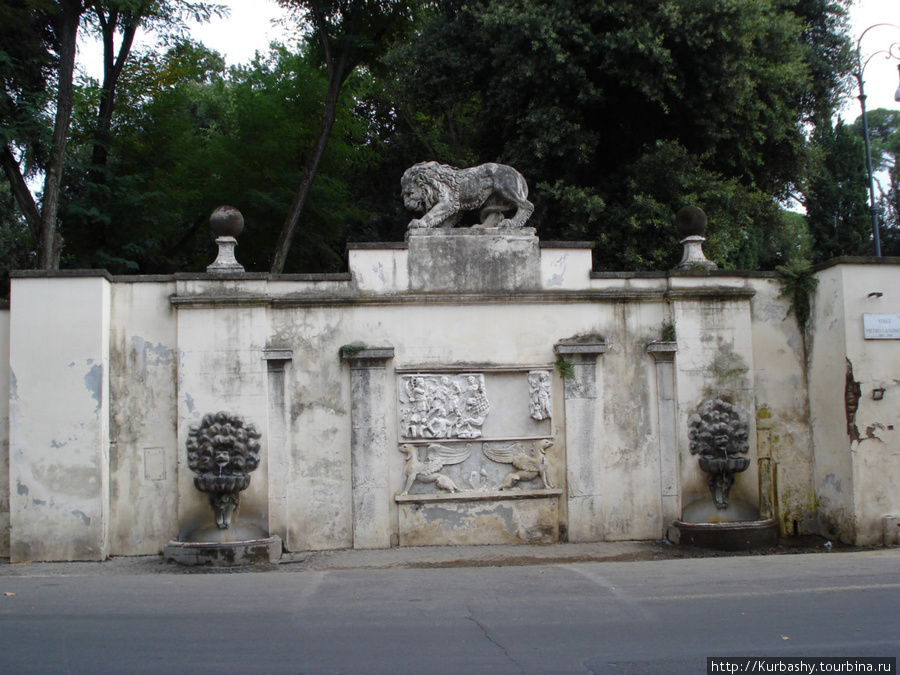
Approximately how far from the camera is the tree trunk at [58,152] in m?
14.6

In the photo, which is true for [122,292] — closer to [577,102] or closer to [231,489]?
[231,489]

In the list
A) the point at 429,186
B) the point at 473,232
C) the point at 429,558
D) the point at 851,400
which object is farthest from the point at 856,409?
the point at 429,186

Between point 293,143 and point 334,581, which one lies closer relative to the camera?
point 334,581

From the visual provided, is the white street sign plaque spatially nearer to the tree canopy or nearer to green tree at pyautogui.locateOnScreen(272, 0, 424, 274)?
the tree canopy

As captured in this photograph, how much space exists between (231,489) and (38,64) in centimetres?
1143

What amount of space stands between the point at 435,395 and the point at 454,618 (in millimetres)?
3818

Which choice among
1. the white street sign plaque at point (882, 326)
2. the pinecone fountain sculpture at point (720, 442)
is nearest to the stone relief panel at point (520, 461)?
the pinecone fountain sculpture at point (720, 442)

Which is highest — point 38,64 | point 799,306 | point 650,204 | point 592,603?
point 38,64

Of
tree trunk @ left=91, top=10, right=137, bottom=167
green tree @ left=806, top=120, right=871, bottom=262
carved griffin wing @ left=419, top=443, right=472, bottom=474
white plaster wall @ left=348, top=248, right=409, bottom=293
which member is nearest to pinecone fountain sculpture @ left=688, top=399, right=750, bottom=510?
carved griffin wing @ left=419, top=443, right=472, bottom=474

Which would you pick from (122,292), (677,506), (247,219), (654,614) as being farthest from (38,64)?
(654,614)

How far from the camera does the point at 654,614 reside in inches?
273

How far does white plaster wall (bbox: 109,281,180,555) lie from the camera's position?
32.2 feet

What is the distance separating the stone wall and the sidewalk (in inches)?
8.2

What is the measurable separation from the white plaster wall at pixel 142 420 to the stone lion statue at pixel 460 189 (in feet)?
11.4
